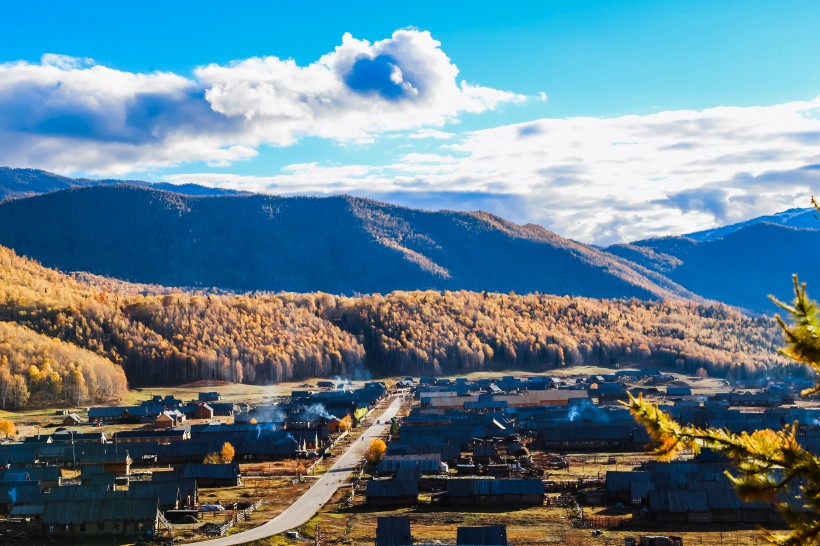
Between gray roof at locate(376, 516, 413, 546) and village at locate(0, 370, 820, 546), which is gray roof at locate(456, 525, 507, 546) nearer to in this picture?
village at locate(0, 370, 820, 546)

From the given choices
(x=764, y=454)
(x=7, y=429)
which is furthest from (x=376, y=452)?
(x=764, y=454)

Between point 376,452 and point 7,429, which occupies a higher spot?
point 7,429

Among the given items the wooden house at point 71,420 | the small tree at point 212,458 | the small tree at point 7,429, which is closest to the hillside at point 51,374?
the wooden house at point 71,420

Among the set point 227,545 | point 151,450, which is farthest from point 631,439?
point 227,545

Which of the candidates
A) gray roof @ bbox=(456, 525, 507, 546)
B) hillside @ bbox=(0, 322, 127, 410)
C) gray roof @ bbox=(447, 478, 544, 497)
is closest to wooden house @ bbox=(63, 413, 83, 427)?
hillside @ bbox=(0, 322, 127, 410)

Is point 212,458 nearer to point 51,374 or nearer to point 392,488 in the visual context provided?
point 392,488
